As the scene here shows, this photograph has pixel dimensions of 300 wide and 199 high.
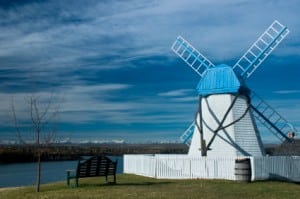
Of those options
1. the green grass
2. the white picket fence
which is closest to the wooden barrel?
the white picket fence

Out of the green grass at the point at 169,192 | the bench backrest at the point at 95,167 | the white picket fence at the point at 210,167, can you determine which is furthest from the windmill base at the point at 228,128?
the bench backrest at the point at 95,167

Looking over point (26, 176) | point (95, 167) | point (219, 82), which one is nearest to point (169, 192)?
point (95, 167)

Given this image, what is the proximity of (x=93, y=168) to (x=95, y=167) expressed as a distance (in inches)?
3.6

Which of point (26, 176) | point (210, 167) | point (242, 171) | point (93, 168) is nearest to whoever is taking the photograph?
point (93, 168)

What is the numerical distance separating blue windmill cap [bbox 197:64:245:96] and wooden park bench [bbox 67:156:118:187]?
9108 mm

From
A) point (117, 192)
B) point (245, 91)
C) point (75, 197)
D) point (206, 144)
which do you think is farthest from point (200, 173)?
point (75, 197)

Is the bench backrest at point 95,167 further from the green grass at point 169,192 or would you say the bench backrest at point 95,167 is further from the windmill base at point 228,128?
the windmill base at point 228,128

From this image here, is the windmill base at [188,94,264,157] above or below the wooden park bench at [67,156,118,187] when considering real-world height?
above

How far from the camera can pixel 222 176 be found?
22000 mm

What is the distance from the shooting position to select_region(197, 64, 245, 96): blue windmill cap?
25.7m

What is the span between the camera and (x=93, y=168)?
18.6 meters

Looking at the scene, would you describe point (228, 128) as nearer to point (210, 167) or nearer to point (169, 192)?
point (210, 167)

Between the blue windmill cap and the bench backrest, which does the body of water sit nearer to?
the blue windmill cap

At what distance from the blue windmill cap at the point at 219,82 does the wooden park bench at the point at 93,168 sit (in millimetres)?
9108
